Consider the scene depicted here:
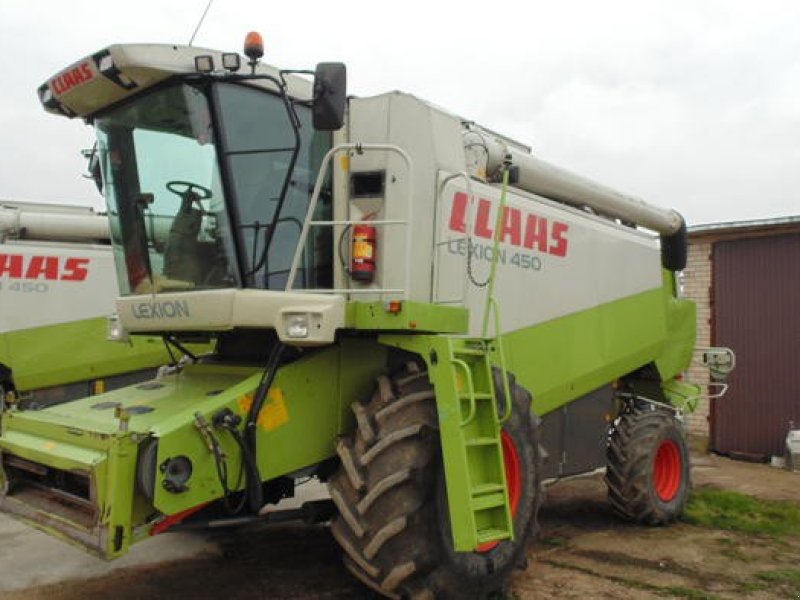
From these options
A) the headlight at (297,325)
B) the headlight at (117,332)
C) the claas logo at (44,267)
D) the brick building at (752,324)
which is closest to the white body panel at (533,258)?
the headlight at (297,325)

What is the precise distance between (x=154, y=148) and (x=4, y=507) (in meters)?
2.14

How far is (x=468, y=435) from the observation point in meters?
4.11

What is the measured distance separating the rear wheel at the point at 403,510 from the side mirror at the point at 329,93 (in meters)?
1.45

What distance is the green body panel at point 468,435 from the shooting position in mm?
3869

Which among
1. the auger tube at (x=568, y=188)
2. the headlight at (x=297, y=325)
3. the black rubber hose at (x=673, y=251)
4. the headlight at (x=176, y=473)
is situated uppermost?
the auger tube at (x=568, y=188)

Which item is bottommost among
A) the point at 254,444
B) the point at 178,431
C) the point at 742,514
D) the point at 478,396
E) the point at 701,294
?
the point at 742,514

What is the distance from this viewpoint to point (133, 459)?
143 inches

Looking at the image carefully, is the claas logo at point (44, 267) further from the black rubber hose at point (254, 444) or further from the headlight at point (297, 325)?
the headlight at point (297, 325)

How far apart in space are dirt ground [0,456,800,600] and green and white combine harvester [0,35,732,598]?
0.52 meters

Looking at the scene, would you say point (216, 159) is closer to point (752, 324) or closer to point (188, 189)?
point (188, 189)

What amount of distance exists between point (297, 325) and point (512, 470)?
1.59 meters

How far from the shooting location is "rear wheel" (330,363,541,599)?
3857 mm

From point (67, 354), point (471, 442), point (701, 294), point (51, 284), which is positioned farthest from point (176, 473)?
point (701, 294)

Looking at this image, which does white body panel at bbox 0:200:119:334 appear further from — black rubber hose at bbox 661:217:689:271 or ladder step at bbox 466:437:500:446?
ladder step at bbox 466:437:500:446
